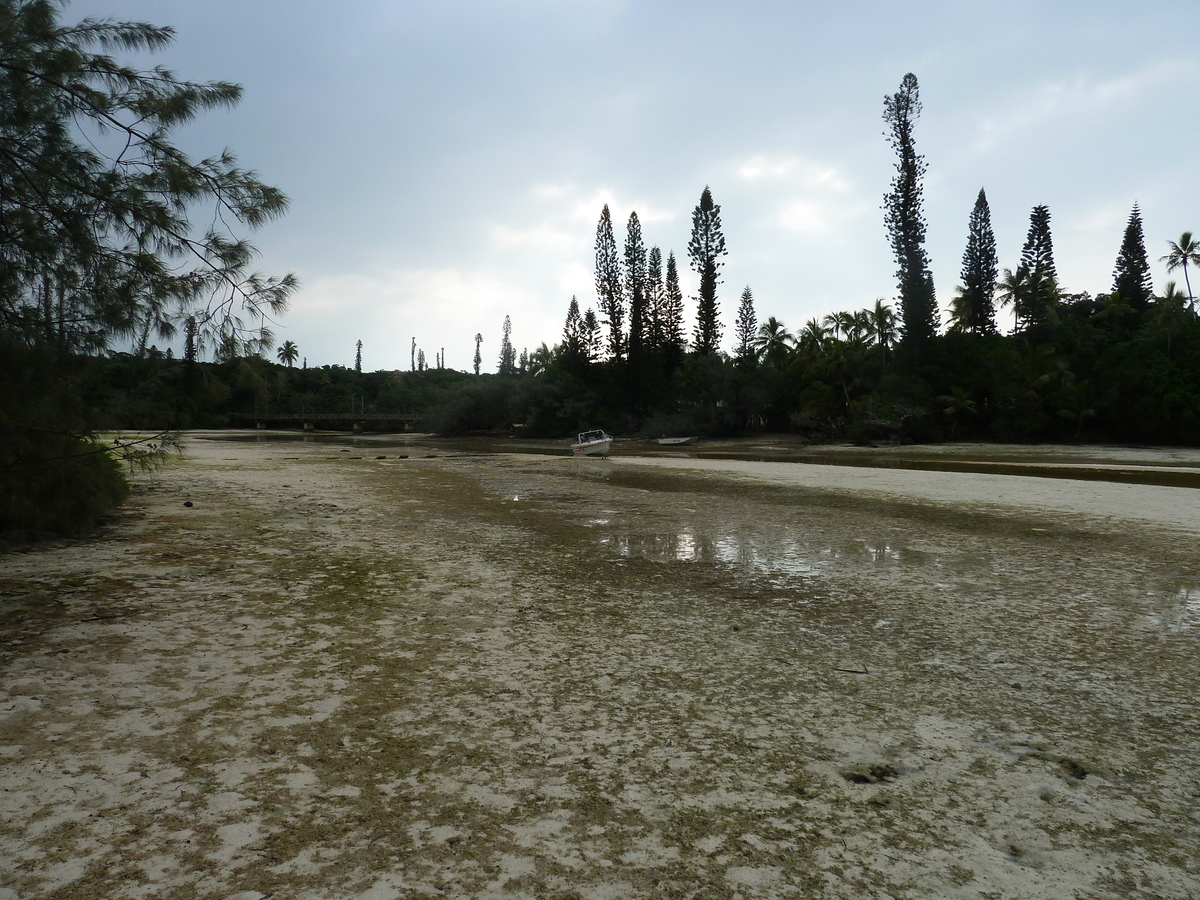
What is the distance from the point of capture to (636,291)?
6147cm

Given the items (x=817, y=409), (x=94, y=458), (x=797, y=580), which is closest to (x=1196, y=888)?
(x=797, y=580)

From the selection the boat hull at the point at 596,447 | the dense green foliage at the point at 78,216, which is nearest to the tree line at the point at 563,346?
the dense green foliage at the point at 78,216

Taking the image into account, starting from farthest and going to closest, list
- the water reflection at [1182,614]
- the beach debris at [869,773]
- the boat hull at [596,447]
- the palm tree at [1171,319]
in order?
the palm tree at [1171,319] → the boat hull at [596,447] → the water reflection at [1182,614] → the beach debris at [869,773]

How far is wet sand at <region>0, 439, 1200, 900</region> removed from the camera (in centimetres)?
215

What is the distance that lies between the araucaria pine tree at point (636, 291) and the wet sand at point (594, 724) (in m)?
54.4

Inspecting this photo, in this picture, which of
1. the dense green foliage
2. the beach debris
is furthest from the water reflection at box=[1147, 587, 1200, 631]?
the dense green foliage

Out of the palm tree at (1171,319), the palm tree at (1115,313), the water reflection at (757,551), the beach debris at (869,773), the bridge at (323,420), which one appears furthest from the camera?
the bridge at (323,420)

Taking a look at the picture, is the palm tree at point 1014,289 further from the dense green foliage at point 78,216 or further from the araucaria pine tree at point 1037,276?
the dense green foliage at point 78,216

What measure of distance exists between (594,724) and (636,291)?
60.4m

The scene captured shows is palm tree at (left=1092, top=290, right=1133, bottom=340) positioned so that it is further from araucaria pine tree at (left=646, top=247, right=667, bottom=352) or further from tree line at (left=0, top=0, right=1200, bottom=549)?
araucaria pine tree at (left=646, top=247, right=667, bottom=352)

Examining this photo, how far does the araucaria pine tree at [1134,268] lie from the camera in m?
60.2

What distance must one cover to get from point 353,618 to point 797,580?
12.2ft

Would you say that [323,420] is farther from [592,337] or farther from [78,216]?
[78,216]

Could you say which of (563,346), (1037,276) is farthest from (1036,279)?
(563,346)
